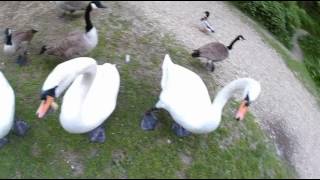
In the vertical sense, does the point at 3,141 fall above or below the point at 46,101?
below

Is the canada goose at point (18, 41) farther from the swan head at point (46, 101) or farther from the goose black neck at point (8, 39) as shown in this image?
the swan head at point (46, 101)

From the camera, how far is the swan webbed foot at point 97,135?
8438 millimetres

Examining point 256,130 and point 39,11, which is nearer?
point 256,130

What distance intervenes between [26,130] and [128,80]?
1.99 m

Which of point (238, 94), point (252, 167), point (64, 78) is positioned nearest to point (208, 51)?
point (238, 94)

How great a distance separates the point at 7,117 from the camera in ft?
26.6

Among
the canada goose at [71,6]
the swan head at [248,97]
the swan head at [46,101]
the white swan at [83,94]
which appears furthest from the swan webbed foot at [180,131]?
the canada goose at [71,6]

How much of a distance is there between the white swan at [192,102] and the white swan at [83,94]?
72 cm

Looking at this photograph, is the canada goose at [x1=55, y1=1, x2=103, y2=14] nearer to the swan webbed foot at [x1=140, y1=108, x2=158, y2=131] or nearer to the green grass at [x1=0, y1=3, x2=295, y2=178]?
the green grass at [x1=0, y1=3, x2=295, y2=178]

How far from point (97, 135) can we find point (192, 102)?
1477 mm

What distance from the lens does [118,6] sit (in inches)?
473

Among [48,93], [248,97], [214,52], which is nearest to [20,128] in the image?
[48,93]

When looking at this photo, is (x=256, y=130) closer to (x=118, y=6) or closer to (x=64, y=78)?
(x=64, y=78)

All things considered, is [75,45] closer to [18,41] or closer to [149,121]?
[18,41]
